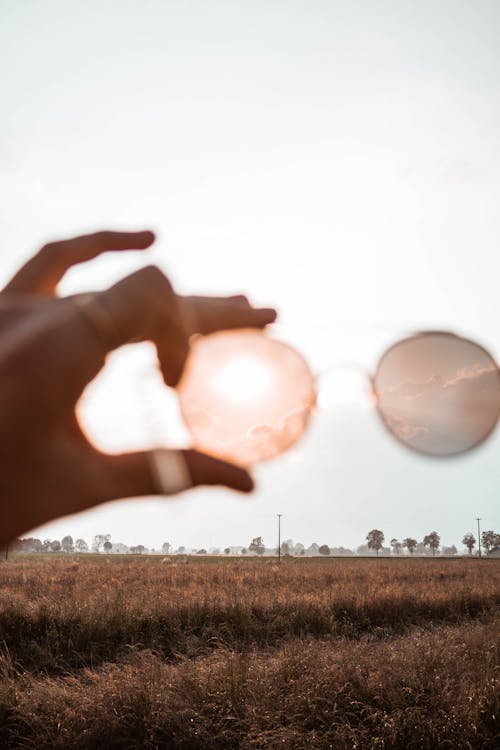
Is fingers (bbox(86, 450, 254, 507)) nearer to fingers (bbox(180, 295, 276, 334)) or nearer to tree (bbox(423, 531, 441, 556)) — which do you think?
fingers (bbox(180, 295, 276, 334))

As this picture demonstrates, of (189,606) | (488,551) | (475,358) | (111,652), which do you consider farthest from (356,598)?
(488,551)

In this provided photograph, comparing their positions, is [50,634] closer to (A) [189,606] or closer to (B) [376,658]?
(A) [189,606]

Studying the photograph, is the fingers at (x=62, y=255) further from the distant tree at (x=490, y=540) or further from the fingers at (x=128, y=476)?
the distant tree at (x=490, y=540)

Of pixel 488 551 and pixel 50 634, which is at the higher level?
pixel 50 634

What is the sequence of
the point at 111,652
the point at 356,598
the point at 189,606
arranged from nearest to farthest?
the point at 111,652, the point at 189,606, the point at 356,598

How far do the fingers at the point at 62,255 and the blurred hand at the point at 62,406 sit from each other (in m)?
0.16

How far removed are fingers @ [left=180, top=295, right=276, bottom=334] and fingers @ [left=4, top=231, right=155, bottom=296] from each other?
0.26m

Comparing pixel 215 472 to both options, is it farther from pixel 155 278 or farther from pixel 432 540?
pixel 432 540

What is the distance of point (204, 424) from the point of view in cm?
127

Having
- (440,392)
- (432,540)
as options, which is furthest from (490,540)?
(440,392)

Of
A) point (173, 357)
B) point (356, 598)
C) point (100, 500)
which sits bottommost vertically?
point (356, 598)

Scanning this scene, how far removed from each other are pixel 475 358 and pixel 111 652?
10.2 m

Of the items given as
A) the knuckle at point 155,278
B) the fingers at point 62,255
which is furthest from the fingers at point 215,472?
the fingers at point 62,255

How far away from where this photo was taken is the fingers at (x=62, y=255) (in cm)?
114
